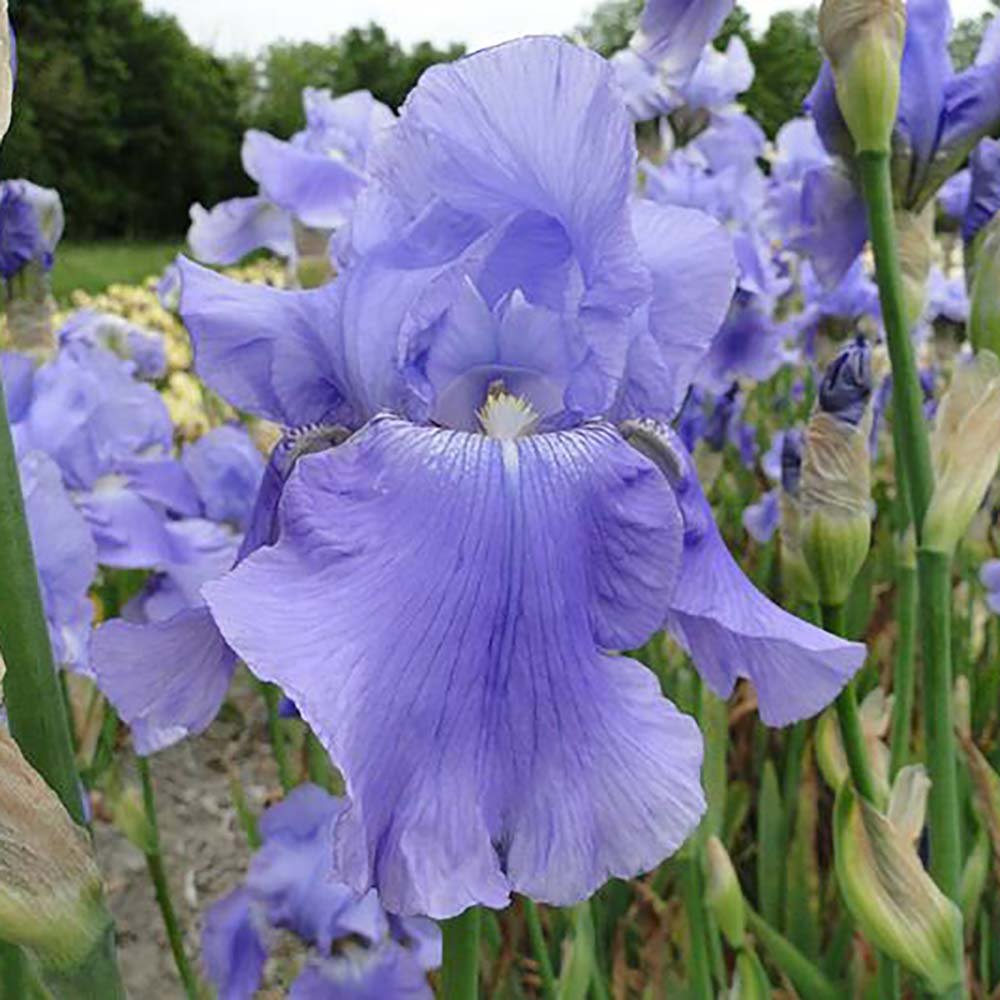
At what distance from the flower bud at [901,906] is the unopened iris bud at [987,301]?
35cm

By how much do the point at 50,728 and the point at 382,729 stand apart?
0.14 metres

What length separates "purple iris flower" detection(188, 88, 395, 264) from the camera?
1.64 metres

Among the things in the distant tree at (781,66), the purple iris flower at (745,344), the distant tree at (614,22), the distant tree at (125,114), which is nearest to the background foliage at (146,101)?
the distant tree at (125,114)

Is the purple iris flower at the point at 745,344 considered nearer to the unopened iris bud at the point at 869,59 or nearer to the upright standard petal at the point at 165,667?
the unopened iris bud at the point at 869,59

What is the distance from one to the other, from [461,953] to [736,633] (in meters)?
0.18

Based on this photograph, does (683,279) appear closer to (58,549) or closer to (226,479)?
(58,549)

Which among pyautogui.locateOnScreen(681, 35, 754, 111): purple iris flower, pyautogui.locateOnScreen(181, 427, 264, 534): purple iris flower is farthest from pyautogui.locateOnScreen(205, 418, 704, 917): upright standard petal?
pyautogui.locateOnScreen(681, 35, 754, 111): purple iris flower

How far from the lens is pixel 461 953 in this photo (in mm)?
591

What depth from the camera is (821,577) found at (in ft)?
3.31

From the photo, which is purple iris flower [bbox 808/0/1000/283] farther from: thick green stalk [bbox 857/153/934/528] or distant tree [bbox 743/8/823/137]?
distant tree [bbox 743/8/823/137]

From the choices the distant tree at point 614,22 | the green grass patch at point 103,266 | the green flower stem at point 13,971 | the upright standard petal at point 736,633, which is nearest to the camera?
the upright standard petal at point 736,633

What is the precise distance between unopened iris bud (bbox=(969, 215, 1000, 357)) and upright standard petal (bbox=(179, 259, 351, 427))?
52 cm

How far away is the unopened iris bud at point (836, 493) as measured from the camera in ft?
3.30

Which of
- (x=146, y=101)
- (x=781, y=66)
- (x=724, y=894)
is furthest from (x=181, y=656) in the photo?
(x=146, y=101)
